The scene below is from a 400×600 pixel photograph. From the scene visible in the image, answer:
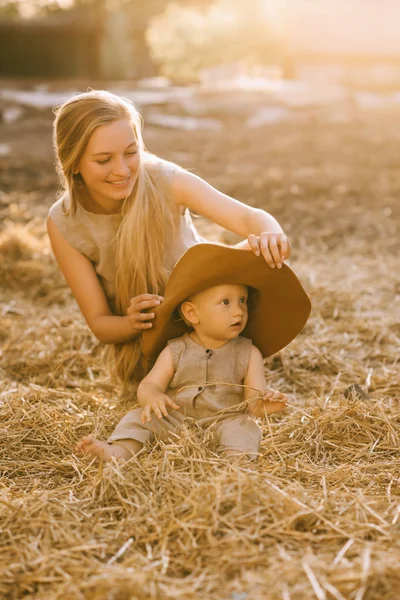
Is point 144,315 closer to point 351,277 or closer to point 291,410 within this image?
point 291,410

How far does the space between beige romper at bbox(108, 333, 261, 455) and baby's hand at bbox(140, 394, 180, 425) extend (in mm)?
91

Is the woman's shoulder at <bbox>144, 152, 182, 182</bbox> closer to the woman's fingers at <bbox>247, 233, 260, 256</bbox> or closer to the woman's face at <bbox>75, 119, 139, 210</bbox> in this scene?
the woman's face at <bbox>75, 119, 139, 210</bbox>

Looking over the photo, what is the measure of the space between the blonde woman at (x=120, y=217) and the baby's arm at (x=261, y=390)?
41 cm

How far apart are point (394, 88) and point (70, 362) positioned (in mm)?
6816

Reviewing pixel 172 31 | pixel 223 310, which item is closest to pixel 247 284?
pixel 223 310

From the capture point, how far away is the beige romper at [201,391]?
2.62 meters

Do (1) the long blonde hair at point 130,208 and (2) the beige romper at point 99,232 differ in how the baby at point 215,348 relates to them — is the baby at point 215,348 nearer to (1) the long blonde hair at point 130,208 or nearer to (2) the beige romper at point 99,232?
(1) the long blonde hair at point 130,208

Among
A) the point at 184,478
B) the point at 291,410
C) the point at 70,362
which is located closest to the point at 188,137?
the point at 70,362

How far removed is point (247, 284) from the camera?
8.72 feet

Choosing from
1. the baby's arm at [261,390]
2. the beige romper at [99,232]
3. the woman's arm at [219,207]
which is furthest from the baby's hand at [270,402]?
the beige romper at [99,232]

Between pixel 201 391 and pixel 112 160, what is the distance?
956 mm

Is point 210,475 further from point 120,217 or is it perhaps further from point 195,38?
point 195,38

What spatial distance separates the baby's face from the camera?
261 cm

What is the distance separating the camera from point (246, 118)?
336 inches
